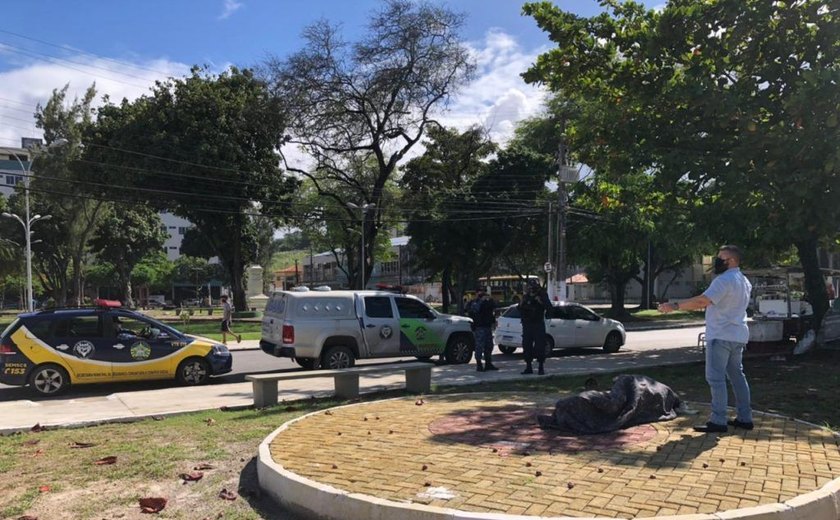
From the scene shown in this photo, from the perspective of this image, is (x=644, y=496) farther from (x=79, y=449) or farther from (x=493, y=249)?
(x=493, y=249)

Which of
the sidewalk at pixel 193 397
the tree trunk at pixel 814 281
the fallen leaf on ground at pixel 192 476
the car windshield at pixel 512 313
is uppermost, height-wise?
the tree trunk at pixel 814 281

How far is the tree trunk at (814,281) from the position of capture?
1553 centimetres

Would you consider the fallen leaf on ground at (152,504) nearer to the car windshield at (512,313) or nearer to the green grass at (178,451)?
the green grass at (178,451)

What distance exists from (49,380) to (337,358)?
531 cm

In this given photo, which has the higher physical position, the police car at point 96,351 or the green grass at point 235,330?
the police car at point 96,351

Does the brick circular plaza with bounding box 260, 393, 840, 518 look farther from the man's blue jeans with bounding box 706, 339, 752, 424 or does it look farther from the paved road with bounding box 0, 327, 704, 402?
the paved road with bounding box 0, 327, 704, 402

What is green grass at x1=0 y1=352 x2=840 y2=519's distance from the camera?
16.3 ft

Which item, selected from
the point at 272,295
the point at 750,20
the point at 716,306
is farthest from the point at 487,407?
the point at 750,20

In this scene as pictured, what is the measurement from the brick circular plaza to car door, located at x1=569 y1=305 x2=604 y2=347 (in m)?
10.8

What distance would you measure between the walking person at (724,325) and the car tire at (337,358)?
28.2 ft

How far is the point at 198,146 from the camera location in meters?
32.6

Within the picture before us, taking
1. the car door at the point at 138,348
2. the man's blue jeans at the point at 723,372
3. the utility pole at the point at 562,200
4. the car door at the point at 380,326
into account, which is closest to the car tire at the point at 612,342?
the car door at the point at 380,326

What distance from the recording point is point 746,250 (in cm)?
1733

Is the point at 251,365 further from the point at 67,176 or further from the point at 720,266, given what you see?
the point at 67,176
